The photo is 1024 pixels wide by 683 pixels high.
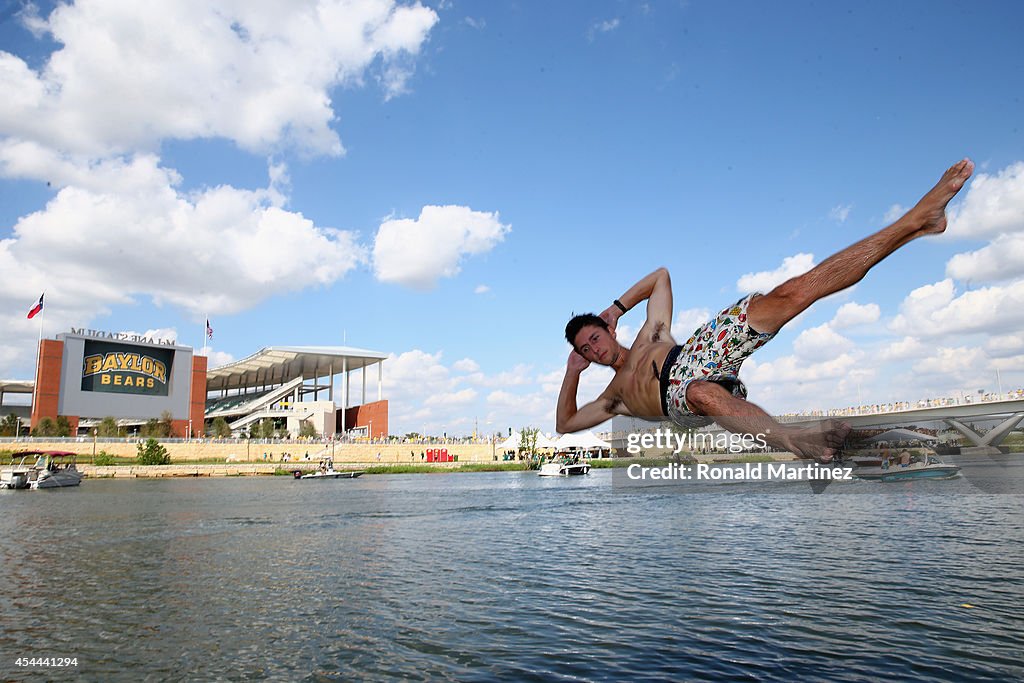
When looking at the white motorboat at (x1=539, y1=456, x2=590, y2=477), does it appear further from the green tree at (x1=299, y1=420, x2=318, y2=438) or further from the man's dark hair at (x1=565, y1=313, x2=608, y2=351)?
the man's dark hair at (x1=565, y1=313, x2=608, y2=351)

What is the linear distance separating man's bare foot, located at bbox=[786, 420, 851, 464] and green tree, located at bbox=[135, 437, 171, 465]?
134 metres

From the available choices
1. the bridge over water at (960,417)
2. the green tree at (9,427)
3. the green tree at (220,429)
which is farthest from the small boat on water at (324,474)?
the bridge over water at (960,417)

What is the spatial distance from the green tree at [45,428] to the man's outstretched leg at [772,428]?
147630 millimetres

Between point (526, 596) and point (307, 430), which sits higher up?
point (307, 430)

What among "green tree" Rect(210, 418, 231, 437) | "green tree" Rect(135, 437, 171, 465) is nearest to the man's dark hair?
"green tree" Rect(135, 437, 171, 465)

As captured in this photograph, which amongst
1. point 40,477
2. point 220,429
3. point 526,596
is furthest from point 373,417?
point 526,596

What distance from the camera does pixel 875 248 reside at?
2145mm

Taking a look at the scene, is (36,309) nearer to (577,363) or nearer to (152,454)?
(152,454)

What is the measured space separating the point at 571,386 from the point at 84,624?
88.1 ft

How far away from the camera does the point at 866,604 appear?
24.2 m

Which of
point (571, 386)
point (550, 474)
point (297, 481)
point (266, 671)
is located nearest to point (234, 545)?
point (266, 671)

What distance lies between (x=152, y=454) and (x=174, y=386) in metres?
28.3

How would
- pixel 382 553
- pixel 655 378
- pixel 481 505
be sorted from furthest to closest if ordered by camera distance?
pixel 481 505 < pixel 382 553 < pixel 655 378

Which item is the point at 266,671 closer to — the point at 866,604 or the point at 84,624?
the point at 84,624
